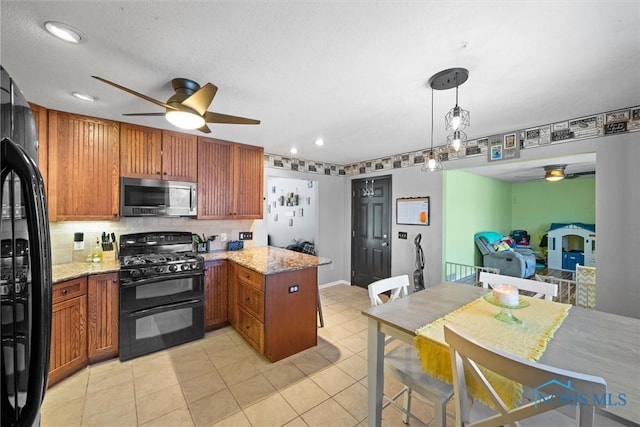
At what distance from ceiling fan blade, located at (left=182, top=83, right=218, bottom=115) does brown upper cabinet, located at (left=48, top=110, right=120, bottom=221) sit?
5.26ft

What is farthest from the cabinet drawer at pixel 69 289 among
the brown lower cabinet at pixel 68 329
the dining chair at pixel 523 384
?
the dining chair at pixel 523 384

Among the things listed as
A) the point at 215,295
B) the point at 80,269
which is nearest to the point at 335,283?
the point at 215,295

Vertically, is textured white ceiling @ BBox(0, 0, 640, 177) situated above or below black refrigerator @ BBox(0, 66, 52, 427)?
above

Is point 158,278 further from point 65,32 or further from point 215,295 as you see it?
point 65,32

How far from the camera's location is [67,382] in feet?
6.87

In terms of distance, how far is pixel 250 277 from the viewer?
258 centimetres

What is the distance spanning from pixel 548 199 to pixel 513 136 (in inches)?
190

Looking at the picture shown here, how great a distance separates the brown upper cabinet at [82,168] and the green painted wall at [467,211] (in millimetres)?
4075

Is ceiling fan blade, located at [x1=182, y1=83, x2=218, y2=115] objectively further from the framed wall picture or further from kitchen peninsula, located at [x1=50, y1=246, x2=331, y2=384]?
the framed wall picture

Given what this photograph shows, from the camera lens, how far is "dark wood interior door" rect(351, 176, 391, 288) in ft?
14.4

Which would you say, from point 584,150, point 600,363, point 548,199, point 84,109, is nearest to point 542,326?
point 600,363

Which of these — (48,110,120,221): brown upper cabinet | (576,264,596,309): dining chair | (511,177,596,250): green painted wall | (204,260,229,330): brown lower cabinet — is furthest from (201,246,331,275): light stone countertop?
(511,177,596,250): green painted wall

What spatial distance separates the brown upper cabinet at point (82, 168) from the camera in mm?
2332

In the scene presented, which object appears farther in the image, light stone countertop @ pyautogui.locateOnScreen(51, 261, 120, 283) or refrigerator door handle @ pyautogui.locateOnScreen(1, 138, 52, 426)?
light stone countertop @ pyautogui.locateOnScreen(51, 261, 120, 283)
